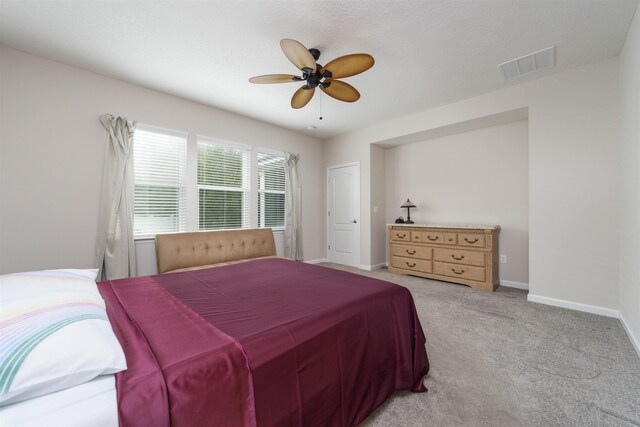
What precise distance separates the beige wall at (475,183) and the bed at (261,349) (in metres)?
3.11

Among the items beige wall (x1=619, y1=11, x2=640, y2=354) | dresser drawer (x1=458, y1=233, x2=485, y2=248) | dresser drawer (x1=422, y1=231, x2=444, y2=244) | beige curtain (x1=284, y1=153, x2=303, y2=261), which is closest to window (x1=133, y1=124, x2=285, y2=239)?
beige curtain (x1=284, y1=153, x2=303, y2=261)

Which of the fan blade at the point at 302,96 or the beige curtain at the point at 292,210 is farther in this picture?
the beige curtain at the point at 292,210

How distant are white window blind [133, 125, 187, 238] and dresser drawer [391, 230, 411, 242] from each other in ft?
11.3

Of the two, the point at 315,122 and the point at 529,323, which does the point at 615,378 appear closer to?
the point at 529,323

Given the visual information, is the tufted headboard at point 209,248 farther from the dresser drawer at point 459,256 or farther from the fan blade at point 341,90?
the dresser drawer at point 459,256

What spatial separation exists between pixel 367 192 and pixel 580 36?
3274mm

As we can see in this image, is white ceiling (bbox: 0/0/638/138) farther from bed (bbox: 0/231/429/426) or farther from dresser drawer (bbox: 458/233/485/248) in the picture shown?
bed (bbox: 0/231/429/426)

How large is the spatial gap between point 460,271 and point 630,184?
206cm

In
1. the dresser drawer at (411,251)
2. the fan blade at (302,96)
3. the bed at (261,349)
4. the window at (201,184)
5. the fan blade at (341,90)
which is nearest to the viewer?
the bed at (261,349)

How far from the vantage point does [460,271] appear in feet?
12.8

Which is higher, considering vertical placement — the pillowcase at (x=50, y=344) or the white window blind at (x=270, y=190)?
the white window blind at (x=270, y=190)

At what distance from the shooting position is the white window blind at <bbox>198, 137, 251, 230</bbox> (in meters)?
4.04

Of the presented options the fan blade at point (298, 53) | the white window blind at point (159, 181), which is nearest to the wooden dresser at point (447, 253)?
the fan blade at point (298, 53)

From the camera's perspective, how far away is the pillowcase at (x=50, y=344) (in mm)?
689
